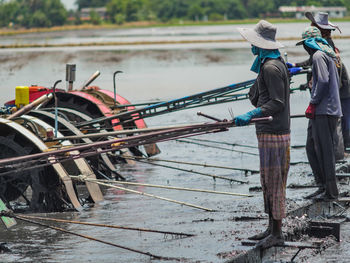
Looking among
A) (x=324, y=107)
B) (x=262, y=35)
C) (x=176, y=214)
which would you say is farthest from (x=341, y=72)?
(x=262, y=35)

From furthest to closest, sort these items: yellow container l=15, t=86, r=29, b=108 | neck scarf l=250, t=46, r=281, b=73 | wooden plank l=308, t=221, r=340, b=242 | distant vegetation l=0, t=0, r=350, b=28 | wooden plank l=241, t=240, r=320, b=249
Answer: distant vegetation l=0, t=0, r=350, b=28 → yellow container l=15, t=86, r=29, b=108 → wooden plank l=308, t=221, r=340, b=242 → neck scarf l=250, t=46, r=281, b=73 → wooden plank l=241, t=240, r=320, b=249

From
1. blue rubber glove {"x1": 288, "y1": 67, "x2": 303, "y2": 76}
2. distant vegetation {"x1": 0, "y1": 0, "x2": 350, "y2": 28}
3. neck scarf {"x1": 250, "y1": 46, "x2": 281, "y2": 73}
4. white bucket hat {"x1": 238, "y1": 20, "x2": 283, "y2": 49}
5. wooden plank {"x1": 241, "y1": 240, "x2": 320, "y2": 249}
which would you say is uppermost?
white bucket hat {"x1": 238, "y1": 20, "x2": 283, "y2": 49}

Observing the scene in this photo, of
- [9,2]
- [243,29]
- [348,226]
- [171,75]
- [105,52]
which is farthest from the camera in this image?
[9,2]

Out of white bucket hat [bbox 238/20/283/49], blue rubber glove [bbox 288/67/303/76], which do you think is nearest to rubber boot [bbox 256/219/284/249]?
white bucket hat [bbox 238/20/283/49]

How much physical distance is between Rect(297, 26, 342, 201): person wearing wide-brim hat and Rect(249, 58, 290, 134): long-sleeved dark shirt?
1.77 meters

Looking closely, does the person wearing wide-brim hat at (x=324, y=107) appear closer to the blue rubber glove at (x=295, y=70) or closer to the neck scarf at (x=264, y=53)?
the blue rubber glove at (x=295, y=70)

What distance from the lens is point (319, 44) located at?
30.2 feet

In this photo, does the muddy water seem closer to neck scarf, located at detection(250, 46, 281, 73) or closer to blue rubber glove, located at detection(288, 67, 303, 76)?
blue rubber glove, located at detection(288, 67, 303, 76)

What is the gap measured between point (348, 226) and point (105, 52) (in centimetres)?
4472

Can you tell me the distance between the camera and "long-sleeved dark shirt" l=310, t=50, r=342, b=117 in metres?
8.93

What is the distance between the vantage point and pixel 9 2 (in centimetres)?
15775

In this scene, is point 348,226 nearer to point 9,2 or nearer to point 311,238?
point 311,238

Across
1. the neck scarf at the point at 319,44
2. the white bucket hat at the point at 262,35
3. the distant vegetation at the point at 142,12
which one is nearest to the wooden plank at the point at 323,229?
the white bucket hat at the point at 262,35

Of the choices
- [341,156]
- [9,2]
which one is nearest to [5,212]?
[341,156]
